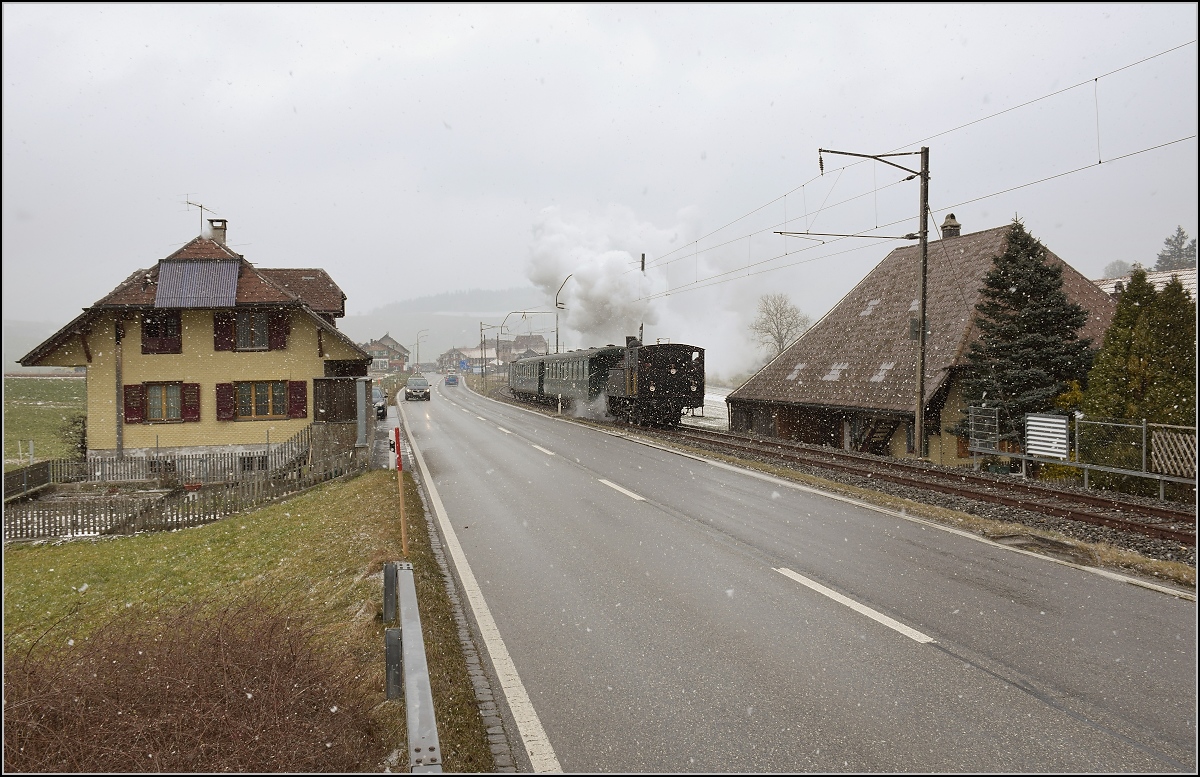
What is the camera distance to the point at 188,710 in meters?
4.15

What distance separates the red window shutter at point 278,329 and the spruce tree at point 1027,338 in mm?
22242

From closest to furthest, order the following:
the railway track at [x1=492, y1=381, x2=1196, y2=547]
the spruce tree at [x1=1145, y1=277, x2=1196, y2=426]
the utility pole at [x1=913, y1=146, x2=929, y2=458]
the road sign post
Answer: the road sign post, the railway track at [x1=492, y1=381, x2=1196, y2=547], the spruce tree at [x1=1145, y1=277, x2=1196, y2=426], the utility pole at [x1=913, y1=146, x2=929, y2=458]

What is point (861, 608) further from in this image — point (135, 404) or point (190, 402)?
point (135, 404)

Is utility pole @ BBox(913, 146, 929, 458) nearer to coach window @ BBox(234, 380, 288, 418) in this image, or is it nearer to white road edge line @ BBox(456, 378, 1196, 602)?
white road edge line @ BBox(456, 378, 1196, 602)

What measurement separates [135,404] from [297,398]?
15.6ft

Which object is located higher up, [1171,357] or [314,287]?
[314,287]

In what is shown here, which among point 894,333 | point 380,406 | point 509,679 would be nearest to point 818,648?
point 509,679

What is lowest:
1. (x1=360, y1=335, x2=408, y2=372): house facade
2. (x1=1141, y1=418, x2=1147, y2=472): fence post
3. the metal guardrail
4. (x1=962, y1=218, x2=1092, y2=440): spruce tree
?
the metal guardrail

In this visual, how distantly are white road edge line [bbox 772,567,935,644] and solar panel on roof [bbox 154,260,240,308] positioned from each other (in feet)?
62.6

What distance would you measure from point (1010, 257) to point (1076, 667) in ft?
52.9

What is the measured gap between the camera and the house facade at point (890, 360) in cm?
2156

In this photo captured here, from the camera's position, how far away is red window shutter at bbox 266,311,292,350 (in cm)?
2266

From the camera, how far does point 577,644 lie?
235 inches

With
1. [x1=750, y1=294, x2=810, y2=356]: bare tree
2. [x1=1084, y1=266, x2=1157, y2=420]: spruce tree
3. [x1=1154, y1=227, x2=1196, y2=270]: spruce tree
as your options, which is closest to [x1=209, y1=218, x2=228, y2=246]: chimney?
[x1=1084, y1=266, x2=1157, y2=420]: spruce tree
